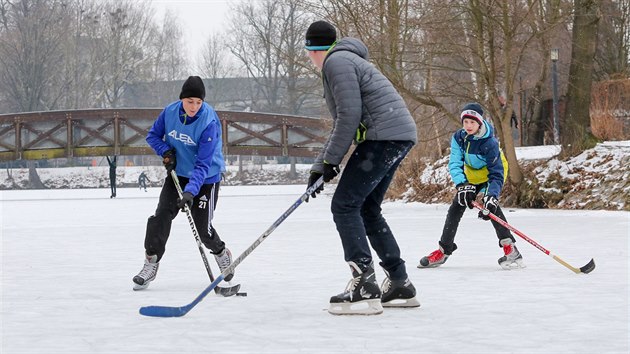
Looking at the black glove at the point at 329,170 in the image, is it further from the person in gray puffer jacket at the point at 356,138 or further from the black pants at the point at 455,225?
the black pants at the point at 455,225

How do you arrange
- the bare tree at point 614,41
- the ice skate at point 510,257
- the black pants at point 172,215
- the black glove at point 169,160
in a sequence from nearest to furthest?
the black glove at point 169,160
the black pants at point 172,215
the ice skate at point 510,257
the bare tree at point 614,41

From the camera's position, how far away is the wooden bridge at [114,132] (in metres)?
41.0

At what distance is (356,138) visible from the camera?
16.7ft

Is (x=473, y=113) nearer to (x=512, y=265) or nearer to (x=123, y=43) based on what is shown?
(x=512, y=265)

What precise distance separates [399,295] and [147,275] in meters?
1.90

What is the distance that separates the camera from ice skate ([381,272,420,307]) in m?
5.34

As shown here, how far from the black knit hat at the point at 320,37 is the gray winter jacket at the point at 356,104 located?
0.19 ft

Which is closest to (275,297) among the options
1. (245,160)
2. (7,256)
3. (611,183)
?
(7,256)

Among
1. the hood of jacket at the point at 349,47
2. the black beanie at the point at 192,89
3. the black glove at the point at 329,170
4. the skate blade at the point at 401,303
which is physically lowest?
the skate blade at the point at 401,303

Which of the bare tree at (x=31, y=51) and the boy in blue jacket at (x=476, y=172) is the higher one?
the bare tree at (x=31, y=51)

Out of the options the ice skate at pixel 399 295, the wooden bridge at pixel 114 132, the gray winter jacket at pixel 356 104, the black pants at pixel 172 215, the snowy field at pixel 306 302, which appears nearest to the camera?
the snowy field at pixel 306 302

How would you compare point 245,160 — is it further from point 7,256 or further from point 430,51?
point 7,256

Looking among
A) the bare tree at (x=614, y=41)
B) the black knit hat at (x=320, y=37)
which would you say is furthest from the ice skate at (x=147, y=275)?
the bare tree at (x=614, y=41)

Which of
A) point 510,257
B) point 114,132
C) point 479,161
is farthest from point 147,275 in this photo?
point 114,132
